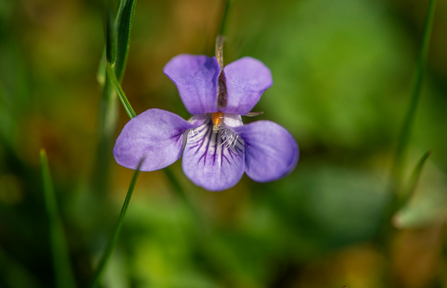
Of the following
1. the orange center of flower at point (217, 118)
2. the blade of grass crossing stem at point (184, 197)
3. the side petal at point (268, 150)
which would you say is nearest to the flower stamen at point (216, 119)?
the orange center of flower at point (217, 118)

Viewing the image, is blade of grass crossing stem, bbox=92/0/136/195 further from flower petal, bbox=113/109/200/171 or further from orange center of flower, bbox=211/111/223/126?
orange center of flower, bbox=211/111/223/126

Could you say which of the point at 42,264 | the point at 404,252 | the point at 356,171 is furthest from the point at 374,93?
the point at 42,264

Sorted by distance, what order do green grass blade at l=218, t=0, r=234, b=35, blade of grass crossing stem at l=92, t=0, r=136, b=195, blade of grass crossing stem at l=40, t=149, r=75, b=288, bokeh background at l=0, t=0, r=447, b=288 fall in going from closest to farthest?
blade of grass crossing stem at l=92, t=0, r=136, b=195 < blade of grass crossing stem at l=40, t=149, r=75, b=288 < green grass blade at l=218, t=0, r=234, b=35 < bokeh background at l=0, t=0, r=447, b=288

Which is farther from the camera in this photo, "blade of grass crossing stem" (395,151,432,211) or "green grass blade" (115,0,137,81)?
→ "blade of grass crossing stem" (395,151,432,211)

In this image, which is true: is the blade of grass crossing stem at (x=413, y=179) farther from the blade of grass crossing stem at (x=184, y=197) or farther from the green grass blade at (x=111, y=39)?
the green grass blade at (x=111, y=39)

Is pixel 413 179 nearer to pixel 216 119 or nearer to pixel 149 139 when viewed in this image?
pixel 216 119

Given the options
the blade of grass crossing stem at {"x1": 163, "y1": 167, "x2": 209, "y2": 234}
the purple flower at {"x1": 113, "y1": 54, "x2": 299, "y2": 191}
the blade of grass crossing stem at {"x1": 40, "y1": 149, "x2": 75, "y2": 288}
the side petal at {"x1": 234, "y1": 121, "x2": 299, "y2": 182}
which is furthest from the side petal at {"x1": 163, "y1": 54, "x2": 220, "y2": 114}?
the blade of grass crossing stem at {"x1": 40, "y1": 149, "x2": 75, "y2": 288}
